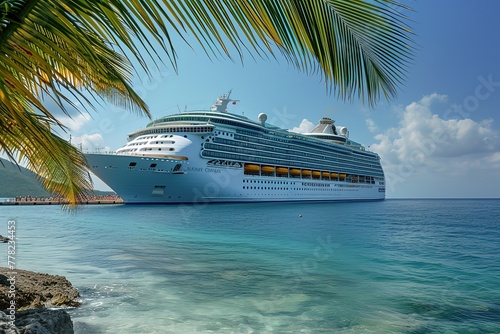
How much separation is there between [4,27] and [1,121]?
0.59 metres

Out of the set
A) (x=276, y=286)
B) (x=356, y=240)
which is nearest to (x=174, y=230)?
(x=356, y=240)

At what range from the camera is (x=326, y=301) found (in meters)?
8.16

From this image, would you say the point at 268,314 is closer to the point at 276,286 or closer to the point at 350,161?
the point at 276,286

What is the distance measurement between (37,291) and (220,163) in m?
39.9

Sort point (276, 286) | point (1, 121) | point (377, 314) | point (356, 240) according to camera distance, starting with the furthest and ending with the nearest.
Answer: point (356, 240), point (276, 286), point (377, 314), point (1, 121)

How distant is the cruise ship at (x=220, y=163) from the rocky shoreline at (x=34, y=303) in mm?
32683

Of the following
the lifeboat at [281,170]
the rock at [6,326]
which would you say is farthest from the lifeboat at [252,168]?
the rock at [6,326]

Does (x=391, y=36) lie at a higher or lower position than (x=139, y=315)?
higher

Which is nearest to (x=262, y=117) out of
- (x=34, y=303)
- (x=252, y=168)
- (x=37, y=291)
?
(x=252, y=168)

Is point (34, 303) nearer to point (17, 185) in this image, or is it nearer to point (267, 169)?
point (267, 169)

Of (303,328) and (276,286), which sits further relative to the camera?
(276,286)

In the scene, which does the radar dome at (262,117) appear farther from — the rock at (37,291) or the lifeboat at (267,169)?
the rock at (37,291)

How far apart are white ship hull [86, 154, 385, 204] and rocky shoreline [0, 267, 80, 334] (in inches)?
1281

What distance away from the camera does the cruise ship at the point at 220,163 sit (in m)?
40.7
